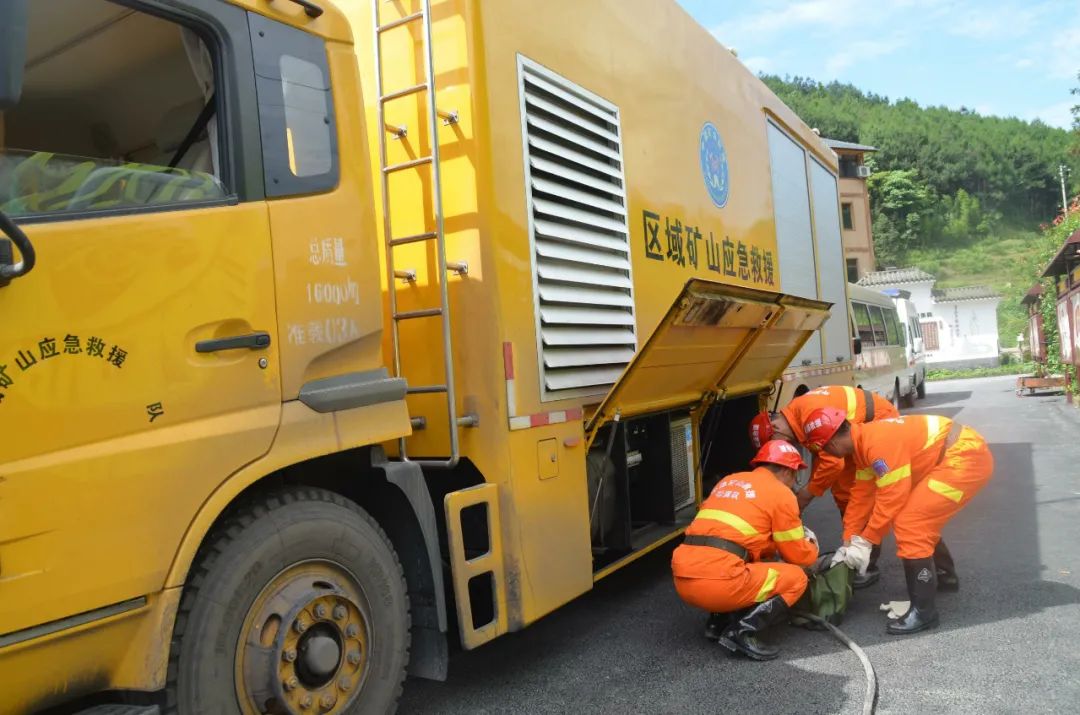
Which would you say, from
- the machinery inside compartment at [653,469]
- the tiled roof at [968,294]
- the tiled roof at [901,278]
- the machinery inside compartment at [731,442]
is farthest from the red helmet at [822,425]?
the tiled roof at [968,294]

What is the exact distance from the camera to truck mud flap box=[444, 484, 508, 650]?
118 inches

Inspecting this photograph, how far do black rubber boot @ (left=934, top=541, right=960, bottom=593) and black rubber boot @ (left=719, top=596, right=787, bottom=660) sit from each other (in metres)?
1.41

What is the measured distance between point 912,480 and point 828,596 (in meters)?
0.82

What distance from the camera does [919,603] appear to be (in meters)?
4.04

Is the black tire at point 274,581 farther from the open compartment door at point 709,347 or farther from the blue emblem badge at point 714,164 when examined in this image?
the blue emblem badge at point 714,164

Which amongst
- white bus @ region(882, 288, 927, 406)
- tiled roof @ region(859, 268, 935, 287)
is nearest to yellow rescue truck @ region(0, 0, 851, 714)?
white bus @ region(882, 288, 927, 406)

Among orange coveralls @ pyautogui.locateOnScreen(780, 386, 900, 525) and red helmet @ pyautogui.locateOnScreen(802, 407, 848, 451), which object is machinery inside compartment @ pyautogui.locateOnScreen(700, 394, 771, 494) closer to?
orange coveralls @ pyautogui.locateOnScreen(780, 386, 900, 525)

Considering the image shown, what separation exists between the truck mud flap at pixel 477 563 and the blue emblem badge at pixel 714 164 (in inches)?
122

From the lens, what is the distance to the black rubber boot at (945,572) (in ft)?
15.1

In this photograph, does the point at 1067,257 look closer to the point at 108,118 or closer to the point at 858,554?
the point at 858,554

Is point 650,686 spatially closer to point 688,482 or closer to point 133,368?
point 688,482

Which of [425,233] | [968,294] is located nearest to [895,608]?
[425,233]

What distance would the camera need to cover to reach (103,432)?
2.06m

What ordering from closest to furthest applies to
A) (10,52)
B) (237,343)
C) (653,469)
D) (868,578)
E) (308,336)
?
(10,52)
(237,343)
(308,336)
(868,578)
(653,469)
